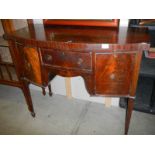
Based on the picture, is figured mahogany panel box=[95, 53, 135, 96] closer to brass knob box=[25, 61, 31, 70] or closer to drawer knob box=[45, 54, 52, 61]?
drawer knob box=[45, 54, 52, 61]

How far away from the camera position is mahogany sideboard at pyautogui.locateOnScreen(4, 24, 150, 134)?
0.99m

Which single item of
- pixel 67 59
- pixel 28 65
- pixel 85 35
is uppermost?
pixel 85 35

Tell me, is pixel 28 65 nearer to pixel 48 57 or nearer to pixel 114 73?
pixel 48 57

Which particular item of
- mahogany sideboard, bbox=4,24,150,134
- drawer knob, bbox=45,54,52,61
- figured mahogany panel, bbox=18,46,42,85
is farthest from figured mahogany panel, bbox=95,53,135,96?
figured mahogany panel, bbox=18,46,42,85

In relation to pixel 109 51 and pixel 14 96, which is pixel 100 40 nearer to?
pixel 109 51

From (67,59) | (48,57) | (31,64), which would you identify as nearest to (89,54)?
(67,59)

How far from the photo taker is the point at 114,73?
1.08 metres

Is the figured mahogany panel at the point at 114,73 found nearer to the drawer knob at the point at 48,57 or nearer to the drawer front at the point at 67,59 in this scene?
the drawer front at the point at 67,59

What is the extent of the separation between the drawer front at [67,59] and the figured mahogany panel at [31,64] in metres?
0.08

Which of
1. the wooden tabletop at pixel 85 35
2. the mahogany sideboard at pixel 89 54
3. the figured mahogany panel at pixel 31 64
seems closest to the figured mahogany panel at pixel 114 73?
the mahogany sideboard at pixel 89 54

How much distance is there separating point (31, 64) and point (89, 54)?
52 cm
